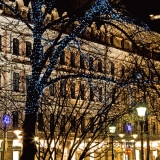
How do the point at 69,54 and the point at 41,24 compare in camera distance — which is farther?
the point at 69,54

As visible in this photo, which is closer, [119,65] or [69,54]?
[69,54]

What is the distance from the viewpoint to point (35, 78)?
45.7 feet

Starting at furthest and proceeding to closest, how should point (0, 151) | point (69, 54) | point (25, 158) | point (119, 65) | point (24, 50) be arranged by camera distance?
point (119, 65), point (69, 54), point (24, 50), point (0, 151), point (25, 158)

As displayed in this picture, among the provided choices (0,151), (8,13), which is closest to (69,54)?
(8,13)

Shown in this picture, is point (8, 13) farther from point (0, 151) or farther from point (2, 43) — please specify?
point (0, 151)

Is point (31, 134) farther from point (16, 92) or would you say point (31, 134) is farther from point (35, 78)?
point (16, 92)

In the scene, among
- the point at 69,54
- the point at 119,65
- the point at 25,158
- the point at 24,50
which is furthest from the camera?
the point at 119,65

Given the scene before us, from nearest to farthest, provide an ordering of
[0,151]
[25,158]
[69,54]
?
1. [25,158]
2. [0,151]
3. [69,54]

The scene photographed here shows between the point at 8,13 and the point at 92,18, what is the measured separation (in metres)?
25.9

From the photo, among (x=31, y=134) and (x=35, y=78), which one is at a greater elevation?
(x=35, y=78)

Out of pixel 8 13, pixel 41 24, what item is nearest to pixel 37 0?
pixel 41 24

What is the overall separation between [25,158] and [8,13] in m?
26.6

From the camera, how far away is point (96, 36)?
50188 mm

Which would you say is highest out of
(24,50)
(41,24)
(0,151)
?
(24,50)
